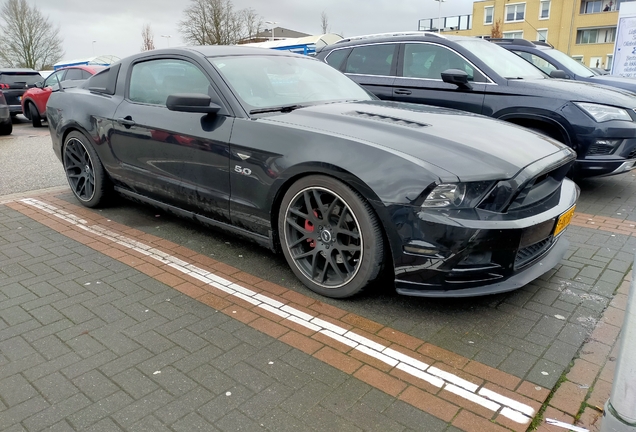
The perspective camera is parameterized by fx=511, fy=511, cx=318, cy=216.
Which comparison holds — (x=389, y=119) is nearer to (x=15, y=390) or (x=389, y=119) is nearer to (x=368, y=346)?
(x=368, y=346)

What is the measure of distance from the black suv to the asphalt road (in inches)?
52.1

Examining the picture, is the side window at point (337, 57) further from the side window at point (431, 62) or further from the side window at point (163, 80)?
the side window at point (163, 80)

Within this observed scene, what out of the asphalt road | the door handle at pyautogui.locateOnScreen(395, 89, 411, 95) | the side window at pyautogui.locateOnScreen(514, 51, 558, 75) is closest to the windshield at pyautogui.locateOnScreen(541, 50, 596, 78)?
the side window at pyautogui.locateOnScreen(514, 51, 558, 75)

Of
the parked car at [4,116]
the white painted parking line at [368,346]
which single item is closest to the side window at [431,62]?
the white painted parking line at [368,346]

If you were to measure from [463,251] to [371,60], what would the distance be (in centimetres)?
496

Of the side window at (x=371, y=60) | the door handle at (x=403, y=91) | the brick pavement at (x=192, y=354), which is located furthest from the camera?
the side window at (x=371, y=60)

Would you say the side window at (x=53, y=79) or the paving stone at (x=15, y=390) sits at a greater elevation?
the side window at (x=53, y=79)

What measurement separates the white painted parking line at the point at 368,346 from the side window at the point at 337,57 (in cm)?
433

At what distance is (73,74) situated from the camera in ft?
47.0

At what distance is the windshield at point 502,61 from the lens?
20.6 feet

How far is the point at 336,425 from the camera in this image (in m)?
2.19

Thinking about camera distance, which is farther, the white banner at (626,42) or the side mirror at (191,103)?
the white banner at (626,42)

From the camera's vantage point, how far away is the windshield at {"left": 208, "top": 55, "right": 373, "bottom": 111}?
12.9 ft

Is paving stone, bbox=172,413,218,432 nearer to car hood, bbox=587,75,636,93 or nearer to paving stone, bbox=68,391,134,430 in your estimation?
paving stone, bbox=68,391,134,430
